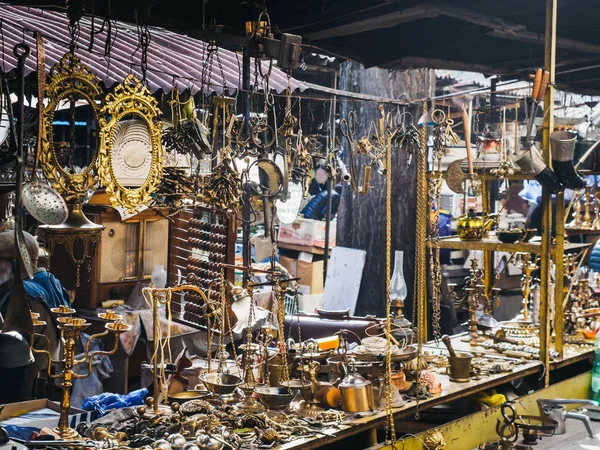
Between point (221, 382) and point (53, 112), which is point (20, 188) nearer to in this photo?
point (53, 112)

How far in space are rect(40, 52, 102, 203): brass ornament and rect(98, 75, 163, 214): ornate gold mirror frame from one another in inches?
2.3

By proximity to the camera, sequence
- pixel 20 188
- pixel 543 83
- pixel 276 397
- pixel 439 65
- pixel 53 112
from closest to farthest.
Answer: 1. pixel 20 188
2. pixel 53 112
3. pixel 276 397
4. pixel 543 83
5. pixel 439 65

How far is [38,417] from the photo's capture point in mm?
4172

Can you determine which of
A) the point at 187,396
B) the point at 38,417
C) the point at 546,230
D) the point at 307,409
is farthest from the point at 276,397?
the point at 546,230

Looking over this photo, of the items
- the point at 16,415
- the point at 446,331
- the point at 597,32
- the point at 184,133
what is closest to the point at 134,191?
the point at 184,133

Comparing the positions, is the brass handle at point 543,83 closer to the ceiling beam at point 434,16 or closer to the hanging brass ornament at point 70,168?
the ceiling beam at point 434,16

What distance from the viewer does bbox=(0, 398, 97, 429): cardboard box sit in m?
4.02

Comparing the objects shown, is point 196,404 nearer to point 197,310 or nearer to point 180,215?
point 197,310

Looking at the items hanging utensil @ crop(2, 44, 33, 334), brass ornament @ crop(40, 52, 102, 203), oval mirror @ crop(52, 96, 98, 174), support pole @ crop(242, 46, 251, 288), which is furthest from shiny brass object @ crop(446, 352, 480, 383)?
oval mirror @ crop(52, 96, 98, 174)

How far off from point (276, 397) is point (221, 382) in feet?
1.08

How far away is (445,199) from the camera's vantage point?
40.9ft

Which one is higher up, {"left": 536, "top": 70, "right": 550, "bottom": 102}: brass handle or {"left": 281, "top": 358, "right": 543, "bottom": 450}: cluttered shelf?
{"left": 536, "top": 70, "right": 550, "bottom": 102}: brass handle

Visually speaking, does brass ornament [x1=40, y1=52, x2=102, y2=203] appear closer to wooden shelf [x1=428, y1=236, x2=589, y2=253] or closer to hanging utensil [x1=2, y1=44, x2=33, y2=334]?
hanging utensil [x1=2, y1=44, x2=33, y2=334]

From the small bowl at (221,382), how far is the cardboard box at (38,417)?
27.2 inches
